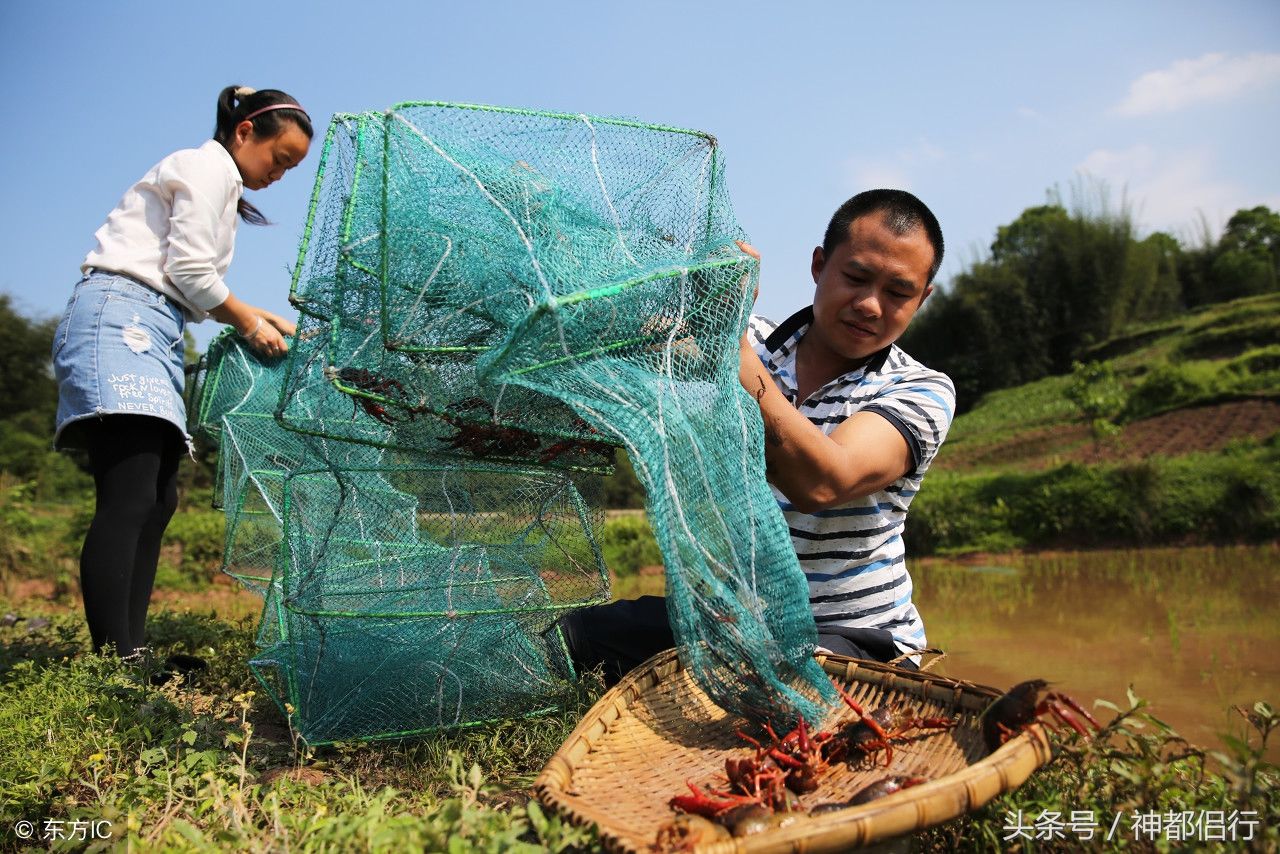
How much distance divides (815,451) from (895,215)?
2.73 feet

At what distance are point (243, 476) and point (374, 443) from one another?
173cm

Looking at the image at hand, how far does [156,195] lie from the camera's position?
3180mm

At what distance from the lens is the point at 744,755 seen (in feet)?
6.98

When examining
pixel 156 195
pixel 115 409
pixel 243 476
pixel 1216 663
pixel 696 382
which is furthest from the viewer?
pixel 1216 663

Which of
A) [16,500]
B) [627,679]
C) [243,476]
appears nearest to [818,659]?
[627,679]

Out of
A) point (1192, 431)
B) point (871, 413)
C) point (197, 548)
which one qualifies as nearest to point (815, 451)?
point (871, 413)

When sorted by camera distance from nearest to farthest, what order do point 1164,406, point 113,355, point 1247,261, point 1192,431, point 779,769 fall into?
1. point 779,769
2. point 113,355
3. point 1192,431
4. point 1164,406
5. point 1247,261

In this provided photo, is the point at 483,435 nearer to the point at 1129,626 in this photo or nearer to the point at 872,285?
the point at 872,285

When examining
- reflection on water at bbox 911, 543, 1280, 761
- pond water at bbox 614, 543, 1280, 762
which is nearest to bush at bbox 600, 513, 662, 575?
pond water at bbox 614, 543, 1280, 762

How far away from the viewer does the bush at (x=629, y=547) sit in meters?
12.2

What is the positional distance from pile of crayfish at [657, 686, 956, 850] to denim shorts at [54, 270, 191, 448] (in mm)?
2257

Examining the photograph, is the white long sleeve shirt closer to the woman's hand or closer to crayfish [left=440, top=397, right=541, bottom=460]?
the woman's hand

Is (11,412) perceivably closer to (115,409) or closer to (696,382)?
(115,409)

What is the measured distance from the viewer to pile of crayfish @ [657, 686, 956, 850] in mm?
1683
